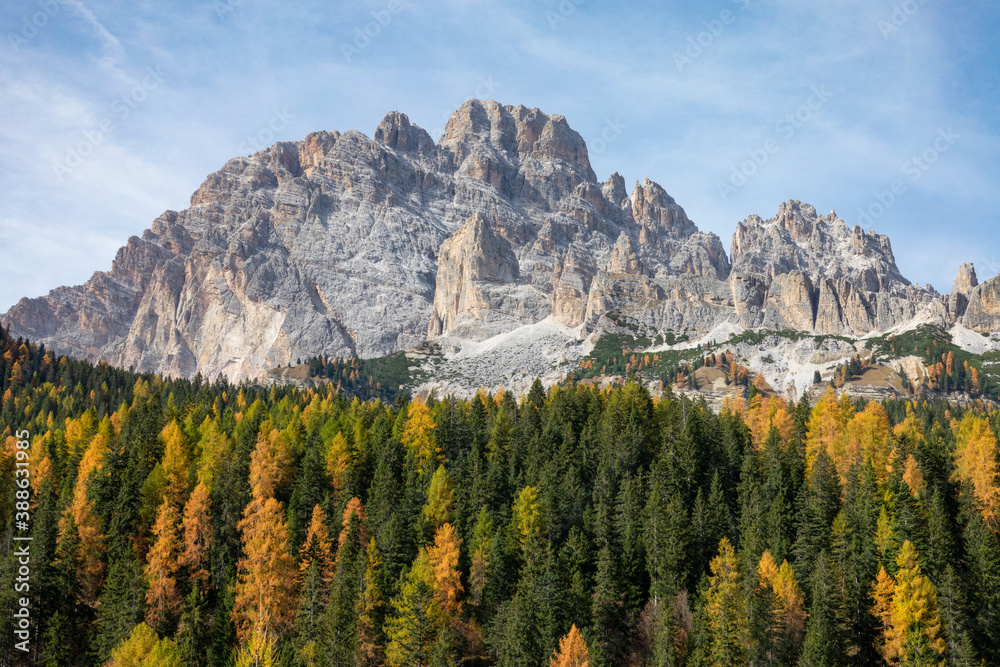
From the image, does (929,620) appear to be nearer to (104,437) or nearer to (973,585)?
(973,585)

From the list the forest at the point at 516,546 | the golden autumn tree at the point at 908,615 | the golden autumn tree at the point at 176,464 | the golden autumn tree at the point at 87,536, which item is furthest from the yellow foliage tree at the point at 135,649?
the golden autumn tree at the point at 908,615

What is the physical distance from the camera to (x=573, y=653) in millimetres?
64875

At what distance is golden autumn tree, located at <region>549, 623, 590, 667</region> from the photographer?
64562mm

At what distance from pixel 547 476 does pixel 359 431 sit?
2693 cm

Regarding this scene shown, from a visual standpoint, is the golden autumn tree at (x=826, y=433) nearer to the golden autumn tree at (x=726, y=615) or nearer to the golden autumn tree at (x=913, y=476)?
the golden autumn tree at (x=913, y=476)

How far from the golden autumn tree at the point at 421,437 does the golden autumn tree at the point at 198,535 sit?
2453cm

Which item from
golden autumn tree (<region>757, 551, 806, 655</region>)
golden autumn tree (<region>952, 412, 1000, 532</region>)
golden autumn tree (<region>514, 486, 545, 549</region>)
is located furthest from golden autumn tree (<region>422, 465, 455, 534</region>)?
golden autumn tree (<region>952, 412, 1000, 532</region>)

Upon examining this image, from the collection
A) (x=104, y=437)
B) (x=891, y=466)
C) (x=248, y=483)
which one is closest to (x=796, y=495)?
(x=891, y=466)

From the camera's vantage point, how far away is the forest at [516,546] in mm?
65875

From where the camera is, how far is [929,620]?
63.4 metres

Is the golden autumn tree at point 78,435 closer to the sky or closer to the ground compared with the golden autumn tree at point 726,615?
closer to the sky

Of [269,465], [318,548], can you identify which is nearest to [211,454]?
[269,465]

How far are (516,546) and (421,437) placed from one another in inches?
1028

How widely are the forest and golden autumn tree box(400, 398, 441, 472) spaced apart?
2.37 ft
